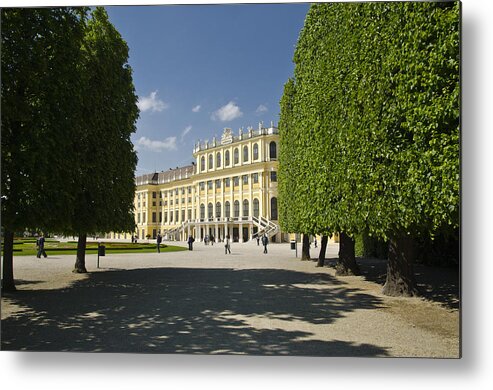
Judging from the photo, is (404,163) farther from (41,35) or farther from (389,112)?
(41,35)

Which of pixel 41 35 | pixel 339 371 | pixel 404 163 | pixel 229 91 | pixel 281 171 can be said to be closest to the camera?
pixel 339 371

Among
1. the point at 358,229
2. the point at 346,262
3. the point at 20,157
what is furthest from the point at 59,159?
the point at 346,262

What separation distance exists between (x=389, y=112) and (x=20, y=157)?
7.50 m

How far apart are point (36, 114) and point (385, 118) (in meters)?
7.38

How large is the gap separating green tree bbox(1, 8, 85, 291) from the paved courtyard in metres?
2.26

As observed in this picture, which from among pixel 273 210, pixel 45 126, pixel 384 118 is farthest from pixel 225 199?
pixel 384 118

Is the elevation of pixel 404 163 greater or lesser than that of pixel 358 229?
greater

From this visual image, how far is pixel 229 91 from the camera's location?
314 inches

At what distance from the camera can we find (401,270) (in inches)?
382

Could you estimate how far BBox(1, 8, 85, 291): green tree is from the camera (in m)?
7.91

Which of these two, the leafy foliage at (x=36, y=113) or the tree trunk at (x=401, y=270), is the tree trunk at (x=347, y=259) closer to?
the tree trunk at (x=401, y=270)

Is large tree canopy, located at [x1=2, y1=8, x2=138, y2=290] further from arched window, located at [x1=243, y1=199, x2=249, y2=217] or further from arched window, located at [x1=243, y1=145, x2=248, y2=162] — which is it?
arched window, located at [x1=243, y1=199, x2=249, y2=217]

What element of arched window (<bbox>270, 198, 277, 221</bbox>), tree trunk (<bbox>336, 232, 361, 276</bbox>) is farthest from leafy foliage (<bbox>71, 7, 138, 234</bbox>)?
arched window (<bbox>270, 198, 277, 221</bbox>)

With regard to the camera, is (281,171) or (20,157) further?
(281,171)
